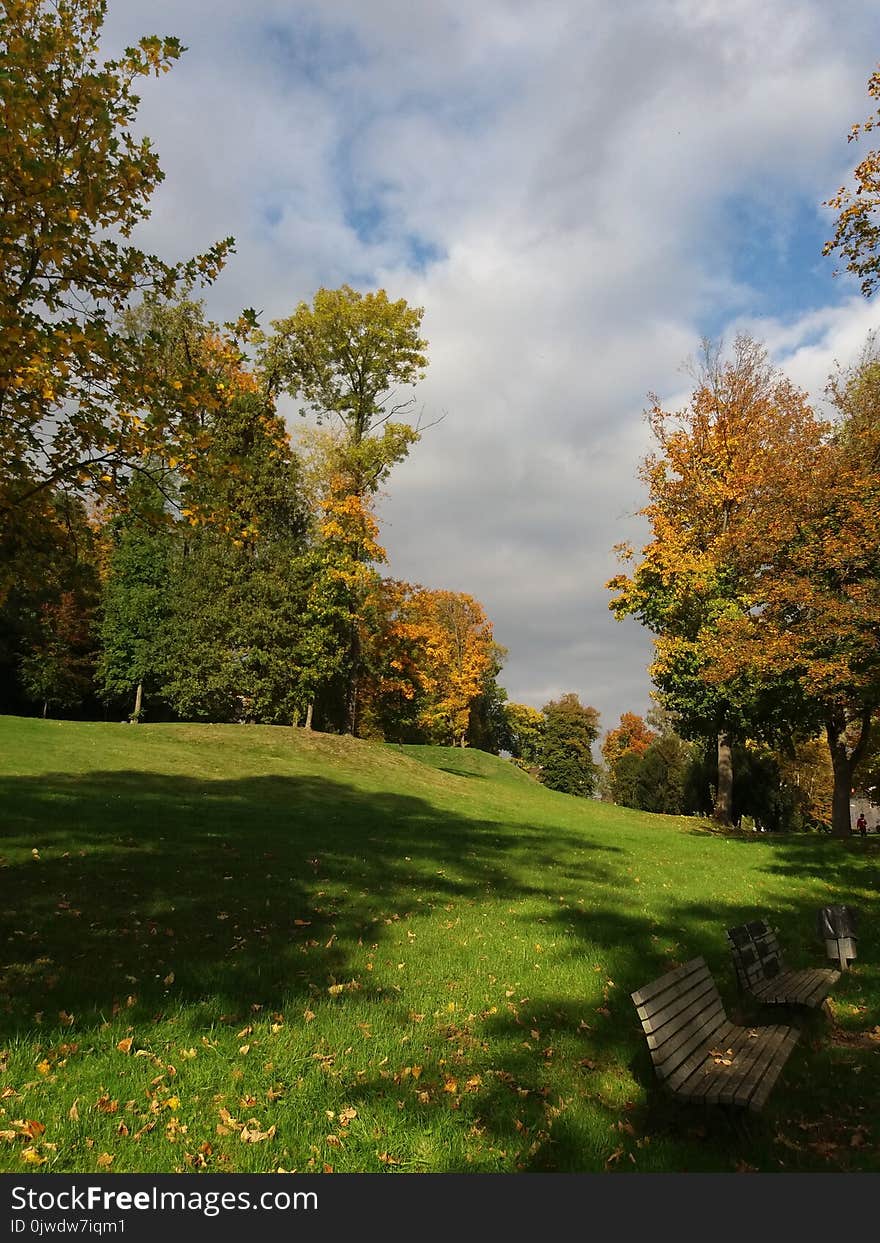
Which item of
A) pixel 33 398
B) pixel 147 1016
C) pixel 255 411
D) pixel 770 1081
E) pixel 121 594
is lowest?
pixel 147 1016

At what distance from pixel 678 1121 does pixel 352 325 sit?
34224 millimetres

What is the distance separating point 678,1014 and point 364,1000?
2859mm

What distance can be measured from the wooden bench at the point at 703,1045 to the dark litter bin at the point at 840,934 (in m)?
3.31

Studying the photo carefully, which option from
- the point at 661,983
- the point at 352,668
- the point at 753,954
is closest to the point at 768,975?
the point at 753,954

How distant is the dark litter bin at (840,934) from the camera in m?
8.55

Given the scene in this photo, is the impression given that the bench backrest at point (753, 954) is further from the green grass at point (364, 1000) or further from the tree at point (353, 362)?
the tree at point (353, 362)

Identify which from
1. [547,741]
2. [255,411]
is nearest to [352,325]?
[255,411]

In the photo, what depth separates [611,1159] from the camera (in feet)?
14.3

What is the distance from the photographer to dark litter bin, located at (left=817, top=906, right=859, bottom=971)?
855cm

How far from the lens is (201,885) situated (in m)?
10.1

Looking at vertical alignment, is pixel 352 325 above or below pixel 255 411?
above

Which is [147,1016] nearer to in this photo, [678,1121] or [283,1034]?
[283,1034]

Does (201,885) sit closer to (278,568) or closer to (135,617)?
(278,568)

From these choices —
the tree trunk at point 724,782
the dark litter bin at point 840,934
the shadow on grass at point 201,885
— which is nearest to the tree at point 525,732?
the tree trunk at point 724,782
